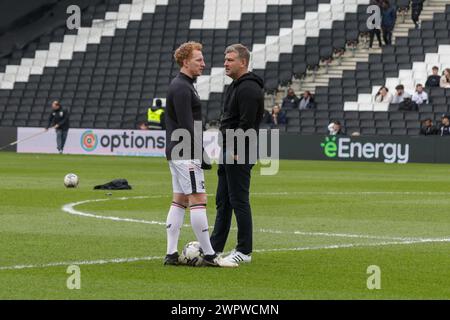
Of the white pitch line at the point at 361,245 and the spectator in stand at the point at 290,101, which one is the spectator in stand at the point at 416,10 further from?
the white pitch line at the point at 361,245

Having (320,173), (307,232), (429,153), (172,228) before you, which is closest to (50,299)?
(172,228)

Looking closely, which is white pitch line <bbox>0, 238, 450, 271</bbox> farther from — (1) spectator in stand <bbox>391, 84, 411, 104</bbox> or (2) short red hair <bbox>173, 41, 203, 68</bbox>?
(1) spectator in stand <bbox>391, 84, 411, 104</bbox>

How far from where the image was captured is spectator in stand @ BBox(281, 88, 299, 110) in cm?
4599

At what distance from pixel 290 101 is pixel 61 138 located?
9.17 metres

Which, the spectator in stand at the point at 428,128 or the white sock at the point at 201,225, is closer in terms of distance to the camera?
the white sock at the point at 201,225

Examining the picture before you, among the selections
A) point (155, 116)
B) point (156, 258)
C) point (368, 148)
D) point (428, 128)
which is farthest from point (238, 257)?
point (155, 116)

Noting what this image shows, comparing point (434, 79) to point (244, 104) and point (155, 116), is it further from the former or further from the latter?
point (244, 104)

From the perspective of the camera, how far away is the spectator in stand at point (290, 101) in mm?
45994

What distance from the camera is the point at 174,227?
1256 centimetres

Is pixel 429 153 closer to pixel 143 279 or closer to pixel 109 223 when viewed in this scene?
pixel 109 223

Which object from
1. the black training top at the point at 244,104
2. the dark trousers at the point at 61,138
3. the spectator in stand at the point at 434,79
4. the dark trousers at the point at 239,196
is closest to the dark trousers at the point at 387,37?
the spectator in stand at the point at 434,79

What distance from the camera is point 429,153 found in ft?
135

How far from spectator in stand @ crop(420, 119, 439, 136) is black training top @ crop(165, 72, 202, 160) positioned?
29344mm

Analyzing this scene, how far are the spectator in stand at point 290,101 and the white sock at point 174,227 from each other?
33.5 m
